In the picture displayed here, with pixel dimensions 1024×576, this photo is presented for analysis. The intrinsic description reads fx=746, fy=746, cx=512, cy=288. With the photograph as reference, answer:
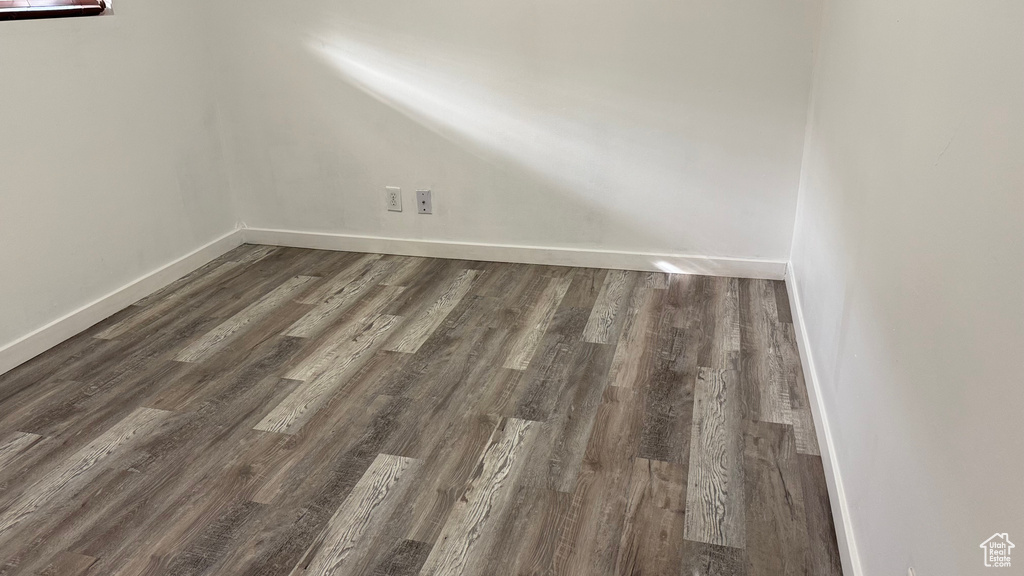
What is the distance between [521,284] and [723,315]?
2.80ft

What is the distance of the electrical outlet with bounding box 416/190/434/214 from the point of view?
3.46 meters

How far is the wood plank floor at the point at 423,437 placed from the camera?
172cm

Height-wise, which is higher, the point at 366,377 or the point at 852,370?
the point at 852,370

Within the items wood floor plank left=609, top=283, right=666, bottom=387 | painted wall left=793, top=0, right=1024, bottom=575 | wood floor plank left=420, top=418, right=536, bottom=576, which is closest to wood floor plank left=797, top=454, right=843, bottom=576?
painted wall left=793, top=0, right=1024, bottom=575

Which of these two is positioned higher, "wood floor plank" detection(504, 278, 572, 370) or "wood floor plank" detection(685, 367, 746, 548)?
"wood floor plank" detection(685, 367, 746, 548)

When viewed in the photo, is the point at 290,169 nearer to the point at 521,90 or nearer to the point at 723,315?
the point at 521,90

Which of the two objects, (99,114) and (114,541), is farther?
(99,114)

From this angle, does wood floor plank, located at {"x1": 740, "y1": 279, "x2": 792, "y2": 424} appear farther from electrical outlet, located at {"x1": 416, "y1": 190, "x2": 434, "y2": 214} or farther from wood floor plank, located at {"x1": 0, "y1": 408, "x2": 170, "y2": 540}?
wood floor plank, located at {"x1": 0, "y1": 408, "x2": 170, "y2": 540}

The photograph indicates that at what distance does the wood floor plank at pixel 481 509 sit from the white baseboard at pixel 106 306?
1.74 m

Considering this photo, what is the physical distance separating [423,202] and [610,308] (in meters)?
1.06

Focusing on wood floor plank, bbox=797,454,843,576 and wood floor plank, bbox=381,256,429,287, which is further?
wood floor plank, bbox=381,256,429,287

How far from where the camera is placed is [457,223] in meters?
3.47

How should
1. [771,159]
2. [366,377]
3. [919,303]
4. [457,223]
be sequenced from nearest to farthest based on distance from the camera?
[919,303] < [366,377] < [771,159] < [457,223]

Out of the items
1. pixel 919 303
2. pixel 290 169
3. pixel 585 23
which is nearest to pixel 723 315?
pixel 585 23
